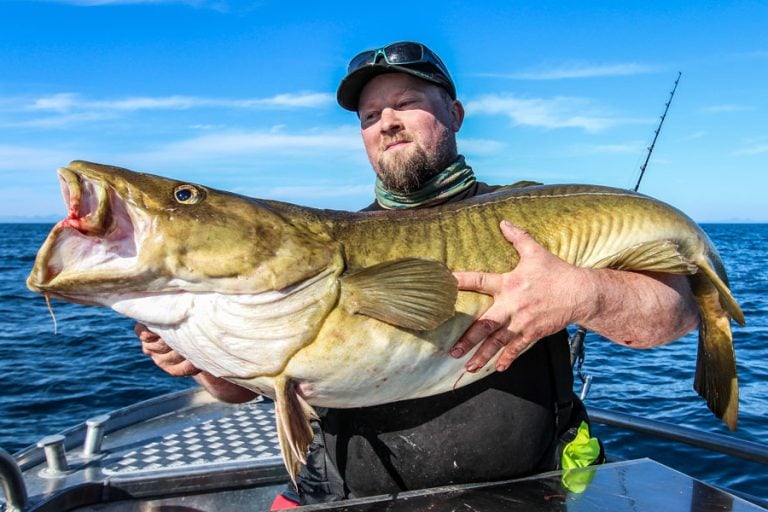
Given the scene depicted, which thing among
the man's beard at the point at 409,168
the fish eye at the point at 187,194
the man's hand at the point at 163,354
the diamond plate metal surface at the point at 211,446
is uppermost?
the man's beard at the point at 409,168

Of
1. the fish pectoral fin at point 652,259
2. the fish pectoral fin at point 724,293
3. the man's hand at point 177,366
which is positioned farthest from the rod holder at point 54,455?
the fish pectoral fin at point 724,293

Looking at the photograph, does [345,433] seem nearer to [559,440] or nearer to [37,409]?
[559,440]

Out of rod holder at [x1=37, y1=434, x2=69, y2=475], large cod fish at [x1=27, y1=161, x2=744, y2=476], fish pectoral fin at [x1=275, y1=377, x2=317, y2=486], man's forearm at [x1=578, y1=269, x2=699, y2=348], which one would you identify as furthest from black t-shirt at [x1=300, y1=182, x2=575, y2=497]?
rod holder at [x1=37, y1=434, x2=69, y2=475]

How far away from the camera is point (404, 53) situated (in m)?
3.79

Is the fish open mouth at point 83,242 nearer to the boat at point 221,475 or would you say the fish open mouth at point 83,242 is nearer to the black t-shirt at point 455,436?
the boat at point 221,475

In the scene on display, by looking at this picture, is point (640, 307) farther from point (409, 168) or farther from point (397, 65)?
point (397, 65)

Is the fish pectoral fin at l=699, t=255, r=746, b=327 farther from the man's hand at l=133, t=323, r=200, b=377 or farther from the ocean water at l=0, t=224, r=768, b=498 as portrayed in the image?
the ocean water at l=0, t=224, r=768, b=498

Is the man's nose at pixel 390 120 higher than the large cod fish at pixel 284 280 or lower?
higher

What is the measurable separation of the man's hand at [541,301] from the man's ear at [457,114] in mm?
1549

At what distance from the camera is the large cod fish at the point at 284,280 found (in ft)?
7.42

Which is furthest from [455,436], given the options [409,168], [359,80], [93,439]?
[93,439]

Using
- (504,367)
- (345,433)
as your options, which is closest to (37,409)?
(345,433)

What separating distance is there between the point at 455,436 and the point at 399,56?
2.16m

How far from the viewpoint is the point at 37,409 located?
9.78 m
